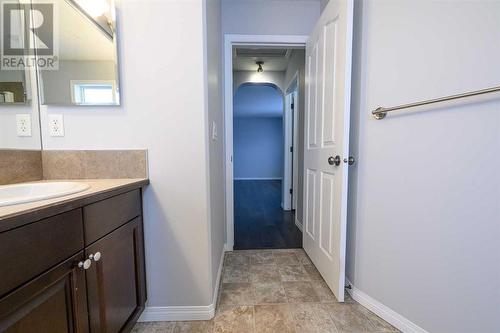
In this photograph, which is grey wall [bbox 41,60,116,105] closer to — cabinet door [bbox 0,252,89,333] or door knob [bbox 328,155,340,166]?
cabinet door [bbox 0,252,89,333]

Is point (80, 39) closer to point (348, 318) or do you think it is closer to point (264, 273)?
point (264, 273)

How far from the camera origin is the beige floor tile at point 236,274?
1638mm

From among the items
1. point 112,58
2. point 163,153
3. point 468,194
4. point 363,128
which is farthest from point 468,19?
point 112,58

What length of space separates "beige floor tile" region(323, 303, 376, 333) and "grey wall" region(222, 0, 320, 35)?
84.3 inches

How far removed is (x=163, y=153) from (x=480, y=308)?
1.57 m

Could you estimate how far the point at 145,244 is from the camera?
1.20 metres

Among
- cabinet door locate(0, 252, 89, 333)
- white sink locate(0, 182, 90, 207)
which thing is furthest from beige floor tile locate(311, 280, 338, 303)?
white sink locate(0, 182, 90, 207)

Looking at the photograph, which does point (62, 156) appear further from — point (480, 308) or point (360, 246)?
point (480, 308)

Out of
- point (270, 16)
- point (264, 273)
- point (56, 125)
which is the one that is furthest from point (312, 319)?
point (270, 16)

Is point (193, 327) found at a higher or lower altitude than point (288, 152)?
lower

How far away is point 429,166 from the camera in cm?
106

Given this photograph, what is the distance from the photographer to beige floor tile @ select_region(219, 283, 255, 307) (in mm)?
1393

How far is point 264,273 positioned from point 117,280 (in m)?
1.09

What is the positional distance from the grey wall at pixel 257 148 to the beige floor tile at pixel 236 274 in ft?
18.6
